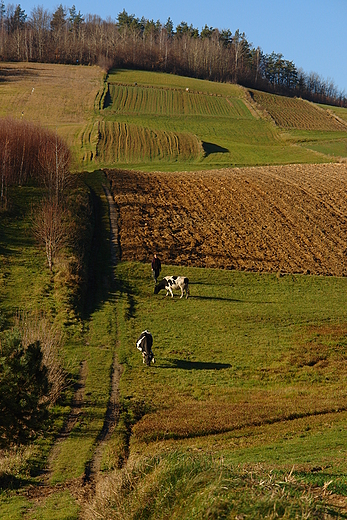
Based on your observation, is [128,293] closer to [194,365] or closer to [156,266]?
[156,266]

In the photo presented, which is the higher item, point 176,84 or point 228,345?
point 176,84

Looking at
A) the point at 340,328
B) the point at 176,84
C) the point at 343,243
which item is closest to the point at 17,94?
the point at 176,84

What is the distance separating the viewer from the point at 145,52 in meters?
162

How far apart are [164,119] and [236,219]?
197 ft

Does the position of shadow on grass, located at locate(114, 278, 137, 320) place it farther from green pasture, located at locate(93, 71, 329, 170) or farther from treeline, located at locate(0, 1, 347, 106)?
treeline, located at locate(0, 1, 347, 106)

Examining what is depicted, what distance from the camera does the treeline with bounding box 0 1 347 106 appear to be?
499ft

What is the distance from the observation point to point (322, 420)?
2086 cm

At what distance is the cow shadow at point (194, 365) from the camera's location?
26689 millimetres

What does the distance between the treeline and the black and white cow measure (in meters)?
115

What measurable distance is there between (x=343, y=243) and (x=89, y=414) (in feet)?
107

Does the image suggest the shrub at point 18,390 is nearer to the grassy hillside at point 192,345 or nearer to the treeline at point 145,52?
the grassy hillside at point 192,345

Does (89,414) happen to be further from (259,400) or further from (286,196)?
(286,196)

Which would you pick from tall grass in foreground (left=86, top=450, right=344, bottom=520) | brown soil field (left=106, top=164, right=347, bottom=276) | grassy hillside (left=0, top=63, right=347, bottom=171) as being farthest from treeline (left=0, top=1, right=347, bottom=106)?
tall grass in foreground (left=86, top=450, right=344, bottom=520)

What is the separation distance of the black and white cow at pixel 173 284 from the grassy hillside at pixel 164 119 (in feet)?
136
